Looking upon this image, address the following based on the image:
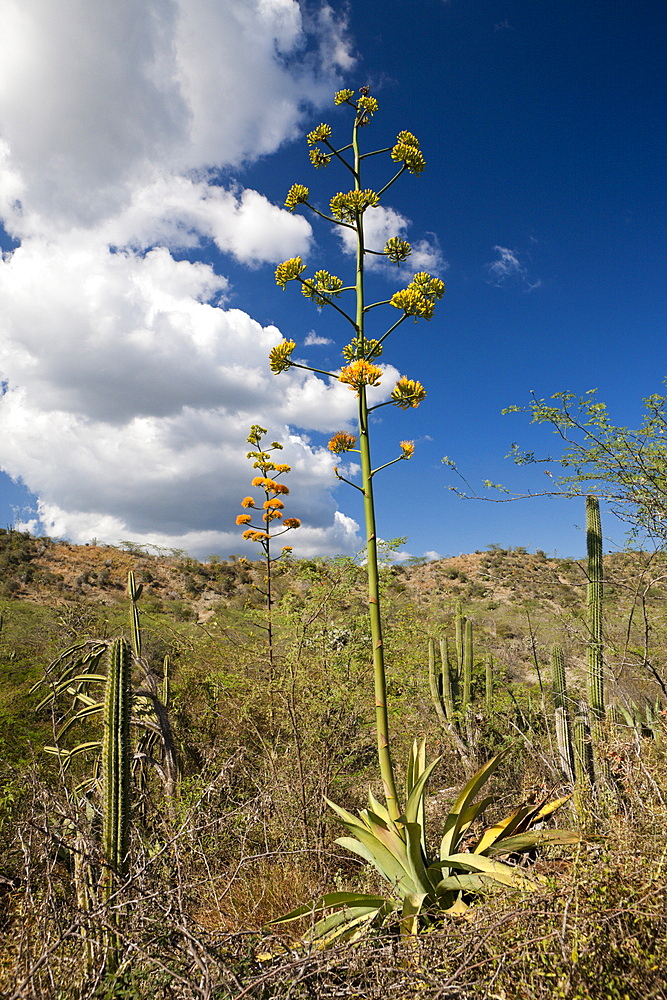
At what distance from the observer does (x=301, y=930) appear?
3053 mm

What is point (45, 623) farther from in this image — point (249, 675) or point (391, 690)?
point (391, 690)

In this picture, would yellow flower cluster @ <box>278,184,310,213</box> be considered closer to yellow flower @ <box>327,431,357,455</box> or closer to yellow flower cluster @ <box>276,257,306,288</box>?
yellow flower cluster @ <box>276,257,306,288</box>

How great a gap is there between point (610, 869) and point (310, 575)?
149 inches

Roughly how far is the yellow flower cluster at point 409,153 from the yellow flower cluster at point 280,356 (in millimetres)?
1423

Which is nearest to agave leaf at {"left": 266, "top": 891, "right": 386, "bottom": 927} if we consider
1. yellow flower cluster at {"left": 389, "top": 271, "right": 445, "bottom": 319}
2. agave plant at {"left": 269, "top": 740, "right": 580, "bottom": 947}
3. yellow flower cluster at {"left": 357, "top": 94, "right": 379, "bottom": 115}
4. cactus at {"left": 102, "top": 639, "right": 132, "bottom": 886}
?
agave plant at {"left": 269, "top": 740, "right": 580, "bottom": 947}

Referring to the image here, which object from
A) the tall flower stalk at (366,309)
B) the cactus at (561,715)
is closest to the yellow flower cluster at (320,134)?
the tall flower stalk at (366,309)

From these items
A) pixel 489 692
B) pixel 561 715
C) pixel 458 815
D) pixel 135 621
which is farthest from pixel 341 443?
pixel 489 692

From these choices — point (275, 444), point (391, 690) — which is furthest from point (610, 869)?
point (275, 444)

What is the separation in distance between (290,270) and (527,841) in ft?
11.5

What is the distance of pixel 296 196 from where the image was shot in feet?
10.7

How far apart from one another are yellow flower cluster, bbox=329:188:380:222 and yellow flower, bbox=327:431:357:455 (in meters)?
1.41

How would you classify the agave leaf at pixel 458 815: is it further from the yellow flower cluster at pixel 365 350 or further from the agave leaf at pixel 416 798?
the yellow flower cluster at pixel 365 350

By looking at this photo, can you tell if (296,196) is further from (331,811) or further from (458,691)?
(458,691)

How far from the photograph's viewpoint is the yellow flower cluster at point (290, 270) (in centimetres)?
313
